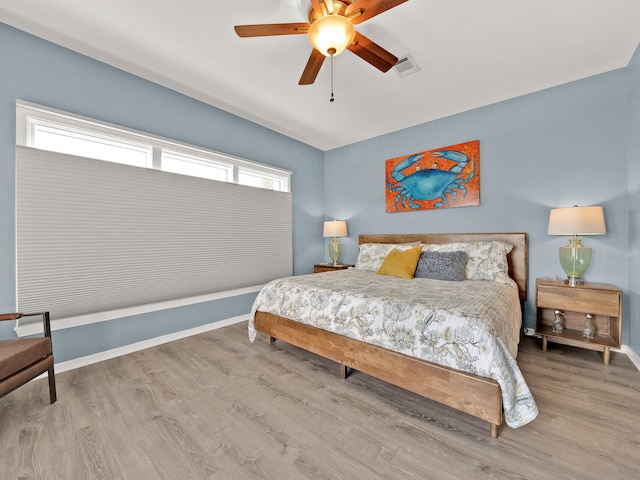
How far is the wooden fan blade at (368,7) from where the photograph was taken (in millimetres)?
1486

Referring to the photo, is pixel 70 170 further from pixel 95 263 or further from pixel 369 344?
pixel 369 344

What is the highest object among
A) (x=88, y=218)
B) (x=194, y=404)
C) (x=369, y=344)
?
(x=88, y=218)

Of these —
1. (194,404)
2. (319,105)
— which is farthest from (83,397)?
(319,105)

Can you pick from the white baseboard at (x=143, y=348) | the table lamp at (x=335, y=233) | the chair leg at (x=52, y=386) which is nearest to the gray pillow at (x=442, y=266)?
the white baseboard at (x=143, y=348)

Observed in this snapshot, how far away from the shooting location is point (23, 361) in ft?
5.29

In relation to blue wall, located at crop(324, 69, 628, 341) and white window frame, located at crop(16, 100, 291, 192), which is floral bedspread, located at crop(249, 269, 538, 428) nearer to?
blue wall, located at crop(324, 69, 628, 341)

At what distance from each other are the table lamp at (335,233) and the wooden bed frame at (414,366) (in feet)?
6.42

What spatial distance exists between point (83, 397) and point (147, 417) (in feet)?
2.05

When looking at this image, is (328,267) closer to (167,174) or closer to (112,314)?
(167,174)

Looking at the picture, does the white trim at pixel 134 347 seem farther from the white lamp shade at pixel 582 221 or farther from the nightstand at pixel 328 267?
the white lamp shade at pixel 582 221

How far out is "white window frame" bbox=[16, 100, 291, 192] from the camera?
209 cm

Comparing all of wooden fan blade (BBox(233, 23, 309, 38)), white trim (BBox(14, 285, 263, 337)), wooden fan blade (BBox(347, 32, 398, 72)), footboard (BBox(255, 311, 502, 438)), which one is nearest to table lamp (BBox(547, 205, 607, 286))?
footboard (BBox(255, 311, 502, 438))

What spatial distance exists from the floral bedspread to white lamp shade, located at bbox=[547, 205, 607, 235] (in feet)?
2.35

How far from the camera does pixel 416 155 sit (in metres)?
3.74
